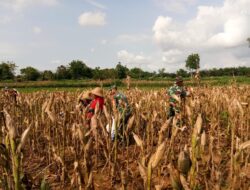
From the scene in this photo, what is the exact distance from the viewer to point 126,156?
4.77m

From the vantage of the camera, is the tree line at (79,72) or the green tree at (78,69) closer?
the tree line at (79,72)

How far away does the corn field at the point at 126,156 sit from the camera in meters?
2.05

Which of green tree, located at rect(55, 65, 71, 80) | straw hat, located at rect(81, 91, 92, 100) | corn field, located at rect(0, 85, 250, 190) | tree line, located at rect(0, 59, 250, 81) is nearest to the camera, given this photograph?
corn field, located at rect(0, 85, 250, 190)

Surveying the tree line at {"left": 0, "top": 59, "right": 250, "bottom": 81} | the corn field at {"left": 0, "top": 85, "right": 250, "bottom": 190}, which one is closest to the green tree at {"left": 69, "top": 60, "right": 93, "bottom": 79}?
the tree line at {"left": 0, "top": 59, "right": 250, "bottom": 81}

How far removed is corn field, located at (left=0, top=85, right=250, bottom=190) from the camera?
205 centimetres

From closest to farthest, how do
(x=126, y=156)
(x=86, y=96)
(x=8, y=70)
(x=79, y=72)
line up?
(x=126, y=156), (x=86, y=96), (x=8, y=70), (x=79, y=72)

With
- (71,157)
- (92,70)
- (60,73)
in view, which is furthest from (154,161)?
(92,70)

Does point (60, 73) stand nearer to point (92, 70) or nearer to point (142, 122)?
point (92, 70)

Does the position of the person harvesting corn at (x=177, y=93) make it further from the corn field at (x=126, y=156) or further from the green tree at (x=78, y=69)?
the green tree at (x=78, y=69)

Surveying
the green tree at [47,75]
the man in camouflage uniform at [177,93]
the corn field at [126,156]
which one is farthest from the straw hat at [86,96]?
the green tree at [47,75]

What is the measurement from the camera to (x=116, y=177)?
4.00m

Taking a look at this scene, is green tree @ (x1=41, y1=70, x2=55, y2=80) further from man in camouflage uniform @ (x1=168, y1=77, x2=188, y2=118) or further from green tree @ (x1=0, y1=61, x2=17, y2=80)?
man in camouflage uniform @ (x1=168, y1=77, x2=188, y2=118)

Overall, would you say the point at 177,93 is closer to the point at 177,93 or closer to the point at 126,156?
the point at 177,93

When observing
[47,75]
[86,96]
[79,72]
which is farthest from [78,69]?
[86,96]
